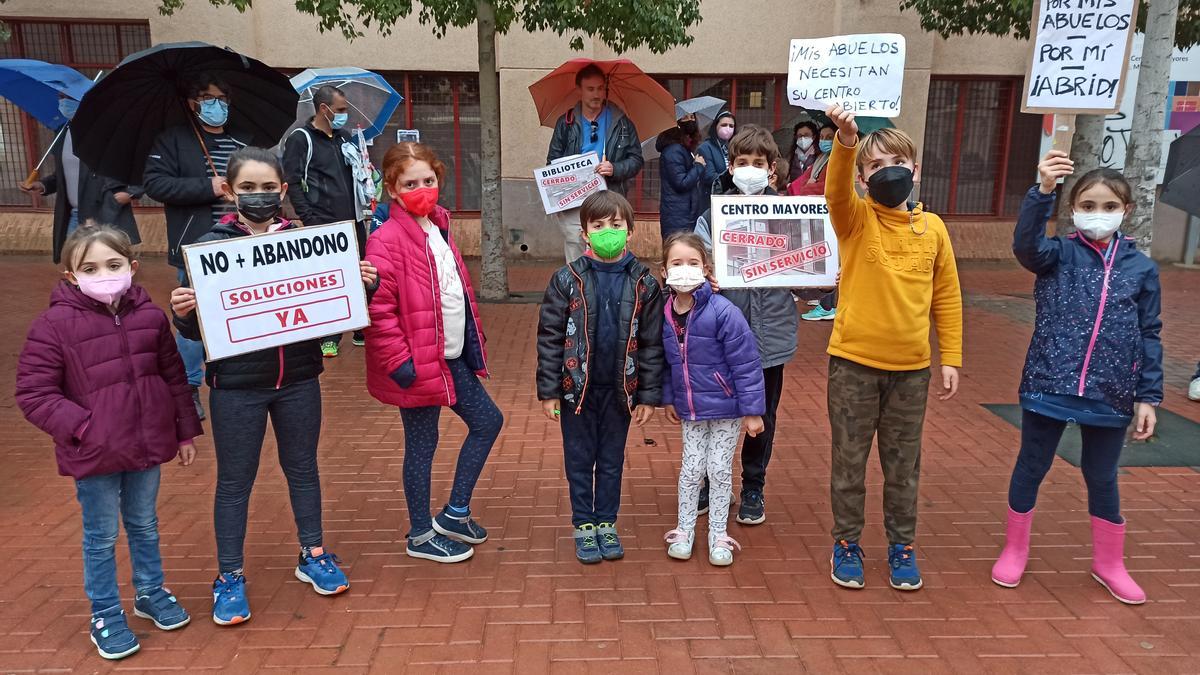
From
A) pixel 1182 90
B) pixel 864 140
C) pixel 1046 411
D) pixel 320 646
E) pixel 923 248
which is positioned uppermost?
pixel 1182 90

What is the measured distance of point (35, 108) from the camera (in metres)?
6.70

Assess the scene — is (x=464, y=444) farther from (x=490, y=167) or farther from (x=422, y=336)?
(x=490, y=167)

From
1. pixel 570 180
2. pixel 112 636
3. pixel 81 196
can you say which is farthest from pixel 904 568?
pixel 81 196

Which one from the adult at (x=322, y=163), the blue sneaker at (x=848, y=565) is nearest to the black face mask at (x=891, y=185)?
the blue sneaker at (x=848, y=565)

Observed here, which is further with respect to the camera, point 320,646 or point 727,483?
point 727,483

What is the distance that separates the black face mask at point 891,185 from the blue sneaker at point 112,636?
3.34 meters

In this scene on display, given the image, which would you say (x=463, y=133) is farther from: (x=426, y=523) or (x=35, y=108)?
(x=426, y=523)

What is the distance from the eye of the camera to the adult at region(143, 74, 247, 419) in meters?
4.72

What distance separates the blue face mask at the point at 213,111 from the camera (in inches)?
185

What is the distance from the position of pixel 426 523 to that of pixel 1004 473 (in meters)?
3.35

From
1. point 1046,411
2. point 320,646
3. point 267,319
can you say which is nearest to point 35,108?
point 267,319

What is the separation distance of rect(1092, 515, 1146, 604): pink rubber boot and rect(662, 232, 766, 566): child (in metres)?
1.54

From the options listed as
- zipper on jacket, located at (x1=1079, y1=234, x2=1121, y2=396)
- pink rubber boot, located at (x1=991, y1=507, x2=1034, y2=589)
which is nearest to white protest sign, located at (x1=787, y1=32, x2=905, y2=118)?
zipper on jacket, located at (x1=1079, y1=234, x2=1121, y2=396)

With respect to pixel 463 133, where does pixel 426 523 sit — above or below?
below
